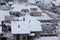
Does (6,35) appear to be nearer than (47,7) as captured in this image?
Yes

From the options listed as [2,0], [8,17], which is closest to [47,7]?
[2,0]

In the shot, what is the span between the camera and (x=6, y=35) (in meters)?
11.4

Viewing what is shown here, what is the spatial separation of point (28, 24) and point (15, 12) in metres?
5.88

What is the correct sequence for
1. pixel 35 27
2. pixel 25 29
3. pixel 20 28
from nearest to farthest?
pixel 25 29
pixel 20 28
pixel 35 27

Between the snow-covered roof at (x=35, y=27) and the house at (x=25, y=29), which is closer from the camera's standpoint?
the house at (x=25, y=29)

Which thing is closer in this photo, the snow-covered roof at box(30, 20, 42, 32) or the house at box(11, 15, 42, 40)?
the house at box(11, 15, 42, 40)

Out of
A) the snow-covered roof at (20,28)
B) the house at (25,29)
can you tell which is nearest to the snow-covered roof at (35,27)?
the house at (25,29)

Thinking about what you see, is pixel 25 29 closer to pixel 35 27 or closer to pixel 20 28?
pixel 20 28

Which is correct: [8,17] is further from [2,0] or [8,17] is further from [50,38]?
[2,0]

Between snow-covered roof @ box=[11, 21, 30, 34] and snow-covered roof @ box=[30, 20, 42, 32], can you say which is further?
snow-covered roof @ box=[30, 20, 42, 32]

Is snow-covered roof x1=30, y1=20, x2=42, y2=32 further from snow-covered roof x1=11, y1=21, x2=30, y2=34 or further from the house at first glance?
snow-covered roof x1=11, y1=21, x2=30, y2=34

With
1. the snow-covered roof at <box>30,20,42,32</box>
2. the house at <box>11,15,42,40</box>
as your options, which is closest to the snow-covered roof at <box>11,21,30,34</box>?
the house at <box>11,15,42,40</box>

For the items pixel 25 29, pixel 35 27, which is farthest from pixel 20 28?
pixel 35 27

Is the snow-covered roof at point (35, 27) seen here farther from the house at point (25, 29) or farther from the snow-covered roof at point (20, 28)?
the snow-covered roof at point (20, 28)
